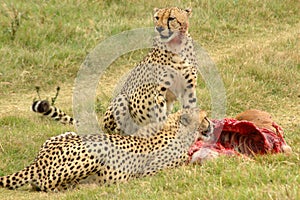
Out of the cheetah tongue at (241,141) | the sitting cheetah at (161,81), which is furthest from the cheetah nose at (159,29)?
the cheetah tongue at (241,141)

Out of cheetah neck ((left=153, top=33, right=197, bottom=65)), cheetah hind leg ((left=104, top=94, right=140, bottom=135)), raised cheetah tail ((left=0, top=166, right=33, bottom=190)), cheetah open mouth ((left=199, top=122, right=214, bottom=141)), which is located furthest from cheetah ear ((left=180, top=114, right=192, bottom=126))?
raised cheetah tail ((left=0, top=166, right=33, bottom=190))

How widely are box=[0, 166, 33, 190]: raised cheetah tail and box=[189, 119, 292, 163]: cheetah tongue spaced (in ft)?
3.75

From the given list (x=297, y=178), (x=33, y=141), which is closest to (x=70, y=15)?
(x=33, y=141)

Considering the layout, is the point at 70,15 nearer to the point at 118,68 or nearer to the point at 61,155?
the point at 118,68

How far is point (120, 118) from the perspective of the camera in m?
5.89

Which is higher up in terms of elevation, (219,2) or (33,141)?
(219,2)

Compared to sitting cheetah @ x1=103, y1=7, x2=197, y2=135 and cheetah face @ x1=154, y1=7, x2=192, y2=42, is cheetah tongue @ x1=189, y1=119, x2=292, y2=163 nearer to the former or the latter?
sitting cheetah @ x1=103, y1=7, x2=197, y2=135

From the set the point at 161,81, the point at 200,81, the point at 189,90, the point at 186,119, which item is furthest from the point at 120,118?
the point at 200,81

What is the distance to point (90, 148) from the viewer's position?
497 cm

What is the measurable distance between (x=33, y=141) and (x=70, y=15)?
3361 millimetres

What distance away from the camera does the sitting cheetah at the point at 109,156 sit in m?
4.88

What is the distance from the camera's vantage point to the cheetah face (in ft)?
18.5

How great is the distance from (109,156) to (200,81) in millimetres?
2471

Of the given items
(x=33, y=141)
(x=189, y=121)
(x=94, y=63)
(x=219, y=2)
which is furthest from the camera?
(x=219, y=2)
